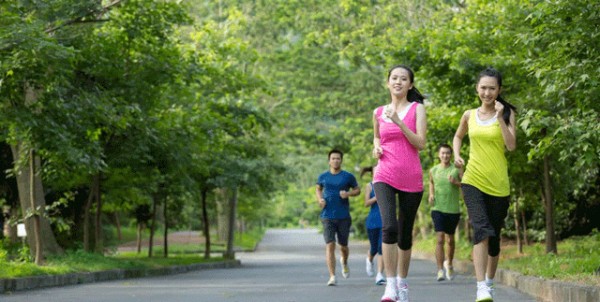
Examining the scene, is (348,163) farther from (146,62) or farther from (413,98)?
(413,98)

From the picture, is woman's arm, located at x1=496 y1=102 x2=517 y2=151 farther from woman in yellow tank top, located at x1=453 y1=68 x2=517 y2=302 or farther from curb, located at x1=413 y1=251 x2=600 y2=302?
curb, located at x1=413 y1=251 x2=600 y2=302

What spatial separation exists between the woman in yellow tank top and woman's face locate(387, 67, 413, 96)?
785 millimetres

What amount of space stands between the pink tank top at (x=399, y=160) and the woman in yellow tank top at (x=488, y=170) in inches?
26.3

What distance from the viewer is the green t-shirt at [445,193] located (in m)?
13.5

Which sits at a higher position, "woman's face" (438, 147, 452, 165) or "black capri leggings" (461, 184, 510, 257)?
"woman's face" (438, 147, 452, 165)

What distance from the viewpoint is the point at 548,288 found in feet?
35.1

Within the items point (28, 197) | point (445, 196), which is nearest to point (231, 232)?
point (28, 197)

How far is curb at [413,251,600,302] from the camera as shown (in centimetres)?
881

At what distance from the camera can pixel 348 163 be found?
5006cm

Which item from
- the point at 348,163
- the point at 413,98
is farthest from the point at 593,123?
the point at 348,163

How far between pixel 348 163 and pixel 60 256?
3079 cm

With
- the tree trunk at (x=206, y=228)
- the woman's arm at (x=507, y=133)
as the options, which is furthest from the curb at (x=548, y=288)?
the tree trunk at (x=206, y=228)

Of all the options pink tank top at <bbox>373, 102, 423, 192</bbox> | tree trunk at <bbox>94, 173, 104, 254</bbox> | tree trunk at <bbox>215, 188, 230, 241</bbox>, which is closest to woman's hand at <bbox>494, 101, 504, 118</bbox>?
pink tank top at <bbox>373, 102, 423, 192</bbox>

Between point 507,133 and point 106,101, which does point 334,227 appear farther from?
point 106,101
